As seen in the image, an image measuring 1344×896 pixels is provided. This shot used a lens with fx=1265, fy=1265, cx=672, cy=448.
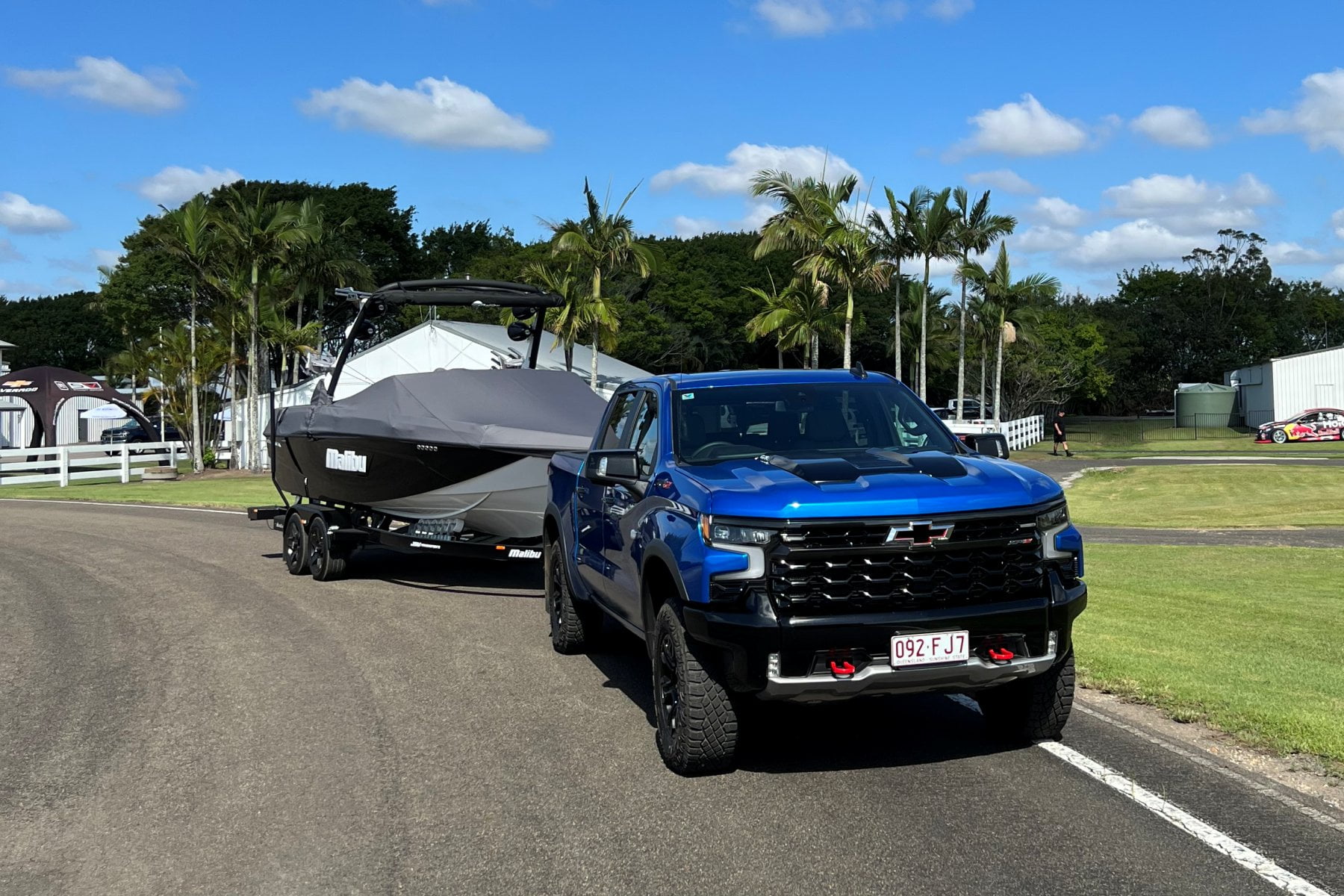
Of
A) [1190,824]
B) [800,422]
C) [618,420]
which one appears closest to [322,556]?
[618,420]

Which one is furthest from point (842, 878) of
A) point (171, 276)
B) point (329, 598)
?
point (171, 276)

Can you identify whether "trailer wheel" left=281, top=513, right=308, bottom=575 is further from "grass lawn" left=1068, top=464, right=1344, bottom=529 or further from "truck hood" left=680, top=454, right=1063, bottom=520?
"grass lawn" left=1068, top=464, right=1344, bottom=529

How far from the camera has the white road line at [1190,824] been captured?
4.57 meters

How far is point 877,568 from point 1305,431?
5769cm

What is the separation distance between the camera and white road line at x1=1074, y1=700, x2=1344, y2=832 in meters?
5.34

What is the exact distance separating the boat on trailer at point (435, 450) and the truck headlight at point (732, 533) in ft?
19.2

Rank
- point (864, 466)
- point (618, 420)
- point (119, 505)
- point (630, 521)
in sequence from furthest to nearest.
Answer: point (119, 505), point (618, 420), point (630, 521), point (864, 466)

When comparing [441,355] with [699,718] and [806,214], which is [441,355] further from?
[699,718]

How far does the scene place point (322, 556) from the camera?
13633 mm

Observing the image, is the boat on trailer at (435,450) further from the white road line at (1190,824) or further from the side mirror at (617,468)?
the white road line at (1190,824)

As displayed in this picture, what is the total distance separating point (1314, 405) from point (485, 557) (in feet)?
217

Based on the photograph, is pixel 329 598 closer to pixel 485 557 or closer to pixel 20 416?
pixel 485 557

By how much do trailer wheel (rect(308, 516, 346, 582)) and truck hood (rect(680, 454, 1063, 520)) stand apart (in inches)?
319

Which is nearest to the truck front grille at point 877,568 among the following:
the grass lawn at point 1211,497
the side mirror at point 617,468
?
the side mirror at point 617,468
